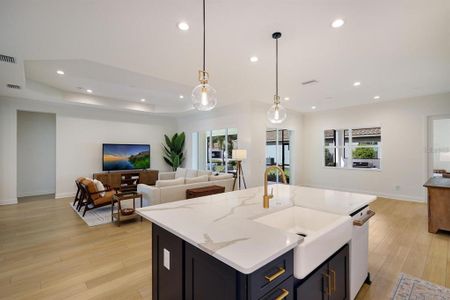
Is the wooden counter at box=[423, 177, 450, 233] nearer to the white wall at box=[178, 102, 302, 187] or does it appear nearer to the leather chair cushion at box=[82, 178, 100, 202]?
the white wall at box=[178, 102, 302, 187]

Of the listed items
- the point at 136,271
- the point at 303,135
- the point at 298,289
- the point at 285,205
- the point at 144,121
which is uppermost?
the point at 144,121

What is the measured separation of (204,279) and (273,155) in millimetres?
7021

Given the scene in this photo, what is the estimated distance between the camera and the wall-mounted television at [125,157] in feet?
23.3

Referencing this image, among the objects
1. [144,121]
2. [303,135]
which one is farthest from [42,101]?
[303,135]

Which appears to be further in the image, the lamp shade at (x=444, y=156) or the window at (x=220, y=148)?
the window at (x=220, y=148)

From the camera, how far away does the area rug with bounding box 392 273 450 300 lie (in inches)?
81.2

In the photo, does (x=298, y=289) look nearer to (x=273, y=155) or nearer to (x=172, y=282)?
(x=172, y=282)

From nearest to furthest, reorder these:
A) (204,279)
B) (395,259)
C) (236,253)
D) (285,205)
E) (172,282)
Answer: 1. (236,253)
2. (204,279)
3. (172,282)
4. (285,205)
5. (395,259)

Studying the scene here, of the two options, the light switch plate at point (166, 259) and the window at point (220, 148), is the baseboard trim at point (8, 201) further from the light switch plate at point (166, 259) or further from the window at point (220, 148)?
the light switch plate at point (166, 259)

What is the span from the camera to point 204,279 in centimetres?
122

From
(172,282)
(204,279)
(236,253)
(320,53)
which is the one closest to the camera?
(236,253)

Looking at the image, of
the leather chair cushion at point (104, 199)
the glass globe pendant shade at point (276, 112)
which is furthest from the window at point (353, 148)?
the leather chair cushion at point (104, 199)

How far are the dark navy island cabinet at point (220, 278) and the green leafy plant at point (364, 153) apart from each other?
19.5 feet

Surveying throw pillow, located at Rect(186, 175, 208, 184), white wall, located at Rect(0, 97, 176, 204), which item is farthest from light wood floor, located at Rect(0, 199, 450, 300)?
white wall, located at Rect(0, 97, 176, 204)
